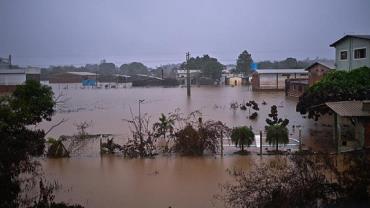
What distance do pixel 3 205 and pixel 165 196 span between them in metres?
4.25

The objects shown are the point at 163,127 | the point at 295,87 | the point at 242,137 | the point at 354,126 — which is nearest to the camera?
the point at 354,126

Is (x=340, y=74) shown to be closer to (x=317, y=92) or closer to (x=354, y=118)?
(x=317, y=92)

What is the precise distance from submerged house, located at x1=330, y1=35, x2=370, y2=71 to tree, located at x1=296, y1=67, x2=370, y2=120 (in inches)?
299

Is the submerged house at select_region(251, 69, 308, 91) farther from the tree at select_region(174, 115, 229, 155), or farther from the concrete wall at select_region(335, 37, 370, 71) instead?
the tree at select_region(174, 115, 229, 155)

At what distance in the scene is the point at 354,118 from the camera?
14141mm

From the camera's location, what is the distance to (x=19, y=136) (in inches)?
380

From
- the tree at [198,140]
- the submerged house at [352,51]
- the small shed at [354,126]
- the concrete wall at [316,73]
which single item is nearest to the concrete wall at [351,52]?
the submerged house at [352,51]

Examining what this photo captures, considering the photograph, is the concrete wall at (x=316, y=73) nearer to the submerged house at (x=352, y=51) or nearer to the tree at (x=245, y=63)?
the submerged house at (x=352, y=51)

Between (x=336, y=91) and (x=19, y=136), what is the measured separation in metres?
14.0

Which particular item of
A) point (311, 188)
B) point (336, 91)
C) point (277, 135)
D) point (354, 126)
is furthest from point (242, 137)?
point (311, 188)

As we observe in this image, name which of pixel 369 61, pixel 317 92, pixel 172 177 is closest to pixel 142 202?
pixel 172 177

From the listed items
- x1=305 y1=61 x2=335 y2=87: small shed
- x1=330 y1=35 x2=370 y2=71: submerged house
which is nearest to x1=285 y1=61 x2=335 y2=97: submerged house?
x1=305 y1=61 x2=335 y2=87: small shed

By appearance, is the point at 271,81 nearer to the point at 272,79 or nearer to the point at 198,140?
the point at 272,79

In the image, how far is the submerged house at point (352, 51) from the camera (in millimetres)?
26609
